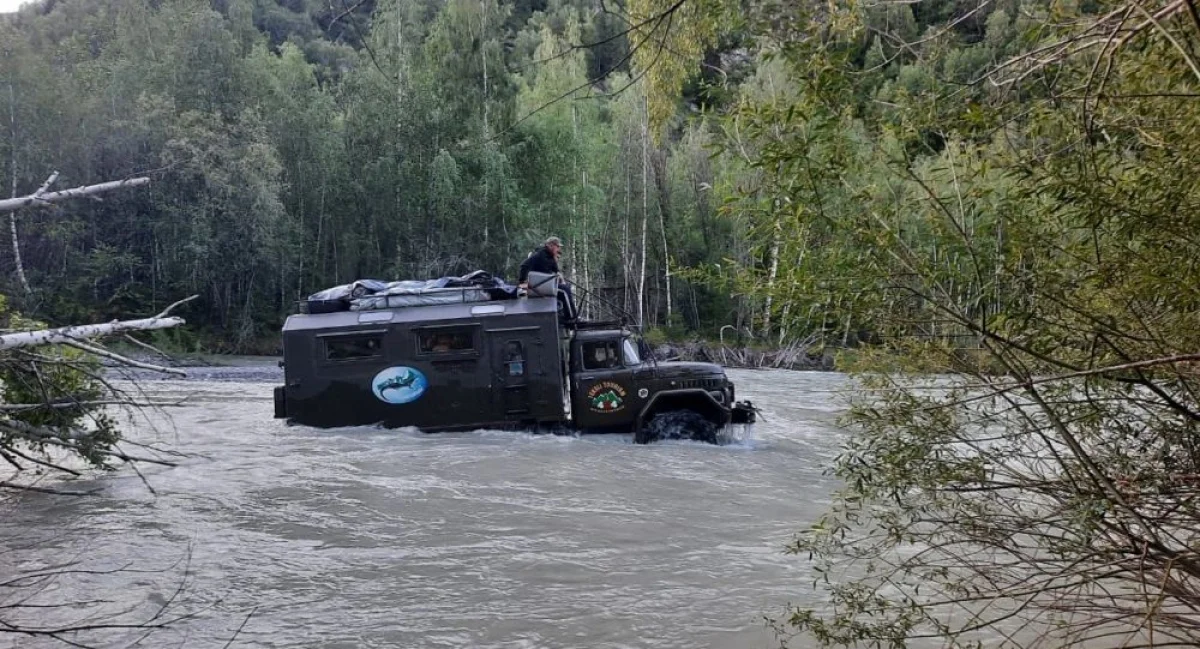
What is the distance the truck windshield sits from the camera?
1085cm

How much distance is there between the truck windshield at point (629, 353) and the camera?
1085 cm

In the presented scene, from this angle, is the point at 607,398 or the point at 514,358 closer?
the point at 607,398

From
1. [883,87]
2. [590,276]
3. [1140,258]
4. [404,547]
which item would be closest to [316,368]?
[404,547]

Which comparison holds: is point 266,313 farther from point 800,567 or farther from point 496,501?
point 800,567

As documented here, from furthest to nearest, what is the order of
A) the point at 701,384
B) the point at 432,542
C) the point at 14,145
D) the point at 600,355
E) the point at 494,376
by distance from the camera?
the point at 14,145 → the point at 494,376 → the point at 600,355 → the point at 701,384 → the point at 432,542

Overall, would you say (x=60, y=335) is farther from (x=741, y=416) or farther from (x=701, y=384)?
(x=741, y=416)

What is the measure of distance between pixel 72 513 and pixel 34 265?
26.0 m

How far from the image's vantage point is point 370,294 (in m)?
11.7

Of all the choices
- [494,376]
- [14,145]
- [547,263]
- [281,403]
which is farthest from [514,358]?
[14,145]

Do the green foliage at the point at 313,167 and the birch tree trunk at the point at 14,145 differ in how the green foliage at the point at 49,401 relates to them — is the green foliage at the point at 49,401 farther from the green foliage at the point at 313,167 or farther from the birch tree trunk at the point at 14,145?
the green foliage at the point at 313,167

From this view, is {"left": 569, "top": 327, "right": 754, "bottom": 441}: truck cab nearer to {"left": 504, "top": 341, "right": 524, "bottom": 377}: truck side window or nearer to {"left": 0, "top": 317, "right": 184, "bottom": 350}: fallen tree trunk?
{"left": 504, "top": 341, "right": 524, "bottom": 377}: truck side window

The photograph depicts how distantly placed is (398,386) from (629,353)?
2833mm

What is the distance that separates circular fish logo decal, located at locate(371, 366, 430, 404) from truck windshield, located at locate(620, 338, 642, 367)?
2417 mm

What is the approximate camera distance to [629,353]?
35.8 feet
